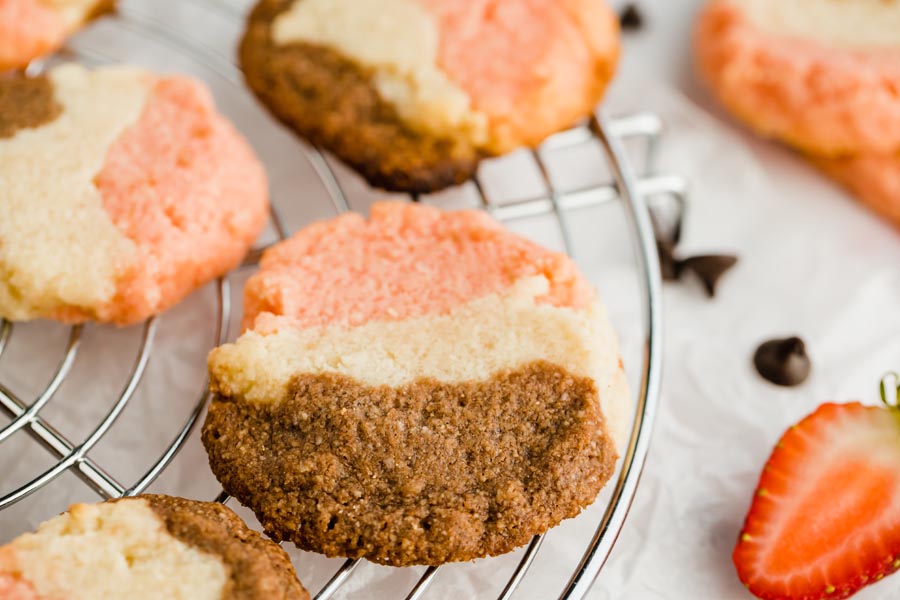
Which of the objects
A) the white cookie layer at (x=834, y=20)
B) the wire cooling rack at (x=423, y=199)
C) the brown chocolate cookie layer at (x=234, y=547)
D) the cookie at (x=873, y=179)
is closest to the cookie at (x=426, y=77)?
the wire cooling rack at (x=423, y=199)

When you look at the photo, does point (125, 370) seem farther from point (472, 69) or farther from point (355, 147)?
point (472, 69)

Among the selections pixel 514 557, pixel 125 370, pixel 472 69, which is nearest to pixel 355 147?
pixel 472 69

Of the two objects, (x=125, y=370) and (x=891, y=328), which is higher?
(x=125, y=370)

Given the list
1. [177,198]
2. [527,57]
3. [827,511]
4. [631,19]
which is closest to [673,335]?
[827,511]

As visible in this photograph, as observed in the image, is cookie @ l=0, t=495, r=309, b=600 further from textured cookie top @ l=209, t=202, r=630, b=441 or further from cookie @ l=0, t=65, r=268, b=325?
cookie @ l=0, t=65, r=268, b=325

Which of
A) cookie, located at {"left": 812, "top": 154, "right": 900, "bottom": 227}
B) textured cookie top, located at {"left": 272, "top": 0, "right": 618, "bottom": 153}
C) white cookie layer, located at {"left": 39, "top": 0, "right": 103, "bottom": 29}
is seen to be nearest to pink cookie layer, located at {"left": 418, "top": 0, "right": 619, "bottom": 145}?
textured cookie top, located at {"left": 272, "top": 0, "right": 618, "bottom": 153}

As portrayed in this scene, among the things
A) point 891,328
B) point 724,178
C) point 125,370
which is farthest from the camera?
point 724,178

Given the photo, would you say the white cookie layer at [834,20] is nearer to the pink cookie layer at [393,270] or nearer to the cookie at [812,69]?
the cookie at [812,69]
